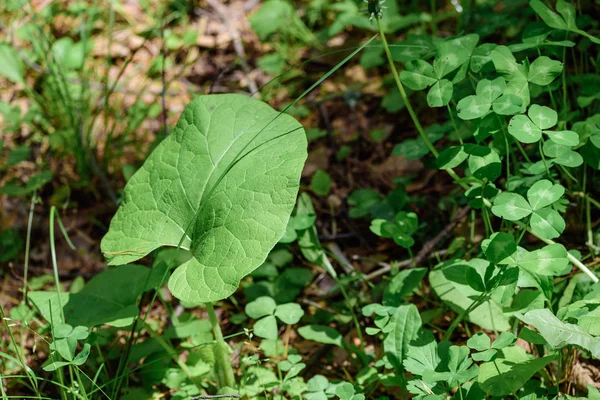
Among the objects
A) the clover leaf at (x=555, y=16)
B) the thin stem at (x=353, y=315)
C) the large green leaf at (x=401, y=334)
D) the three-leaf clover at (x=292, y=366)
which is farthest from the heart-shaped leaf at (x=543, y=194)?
the three-leaf clover at (x=292, y=366)

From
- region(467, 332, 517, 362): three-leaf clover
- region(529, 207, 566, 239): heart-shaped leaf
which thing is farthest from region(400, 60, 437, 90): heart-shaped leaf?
region(467, 332, 517, 362): three-leaf clover

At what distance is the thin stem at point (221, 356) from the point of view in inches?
65.7

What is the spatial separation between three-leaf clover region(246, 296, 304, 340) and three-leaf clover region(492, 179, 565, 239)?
70cm

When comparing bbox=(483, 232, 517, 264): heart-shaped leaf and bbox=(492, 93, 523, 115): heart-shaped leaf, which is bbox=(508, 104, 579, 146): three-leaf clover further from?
bbox=(483, 232, 517, 264): heart-shaped leaf

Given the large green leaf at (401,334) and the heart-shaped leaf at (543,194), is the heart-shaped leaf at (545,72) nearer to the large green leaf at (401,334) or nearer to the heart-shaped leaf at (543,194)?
the heart-shaped leaf at (543,194)

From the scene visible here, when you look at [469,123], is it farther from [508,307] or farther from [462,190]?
[508,307]

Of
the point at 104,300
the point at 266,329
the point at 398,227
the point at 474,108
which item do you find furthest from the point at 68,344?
the point at 474,108

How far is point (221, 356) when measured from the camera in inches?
66.2

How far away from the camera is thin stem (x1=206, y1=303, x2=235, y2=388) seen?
65.7 inches

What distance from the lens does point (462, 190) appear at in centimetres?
228

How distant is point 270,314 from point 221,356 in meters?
0.23

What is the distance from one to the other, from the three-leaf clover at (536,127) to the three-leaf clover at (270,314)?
2.75 feet

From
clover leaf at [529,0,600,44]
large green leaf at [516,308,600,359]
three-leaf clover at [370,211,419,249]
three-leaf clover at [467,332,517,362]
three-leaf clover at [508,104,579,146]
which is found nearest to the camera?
large green leaf at [516,308,600,359]

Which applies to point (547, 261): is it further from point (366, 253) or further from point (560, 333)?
point (366, 253)
